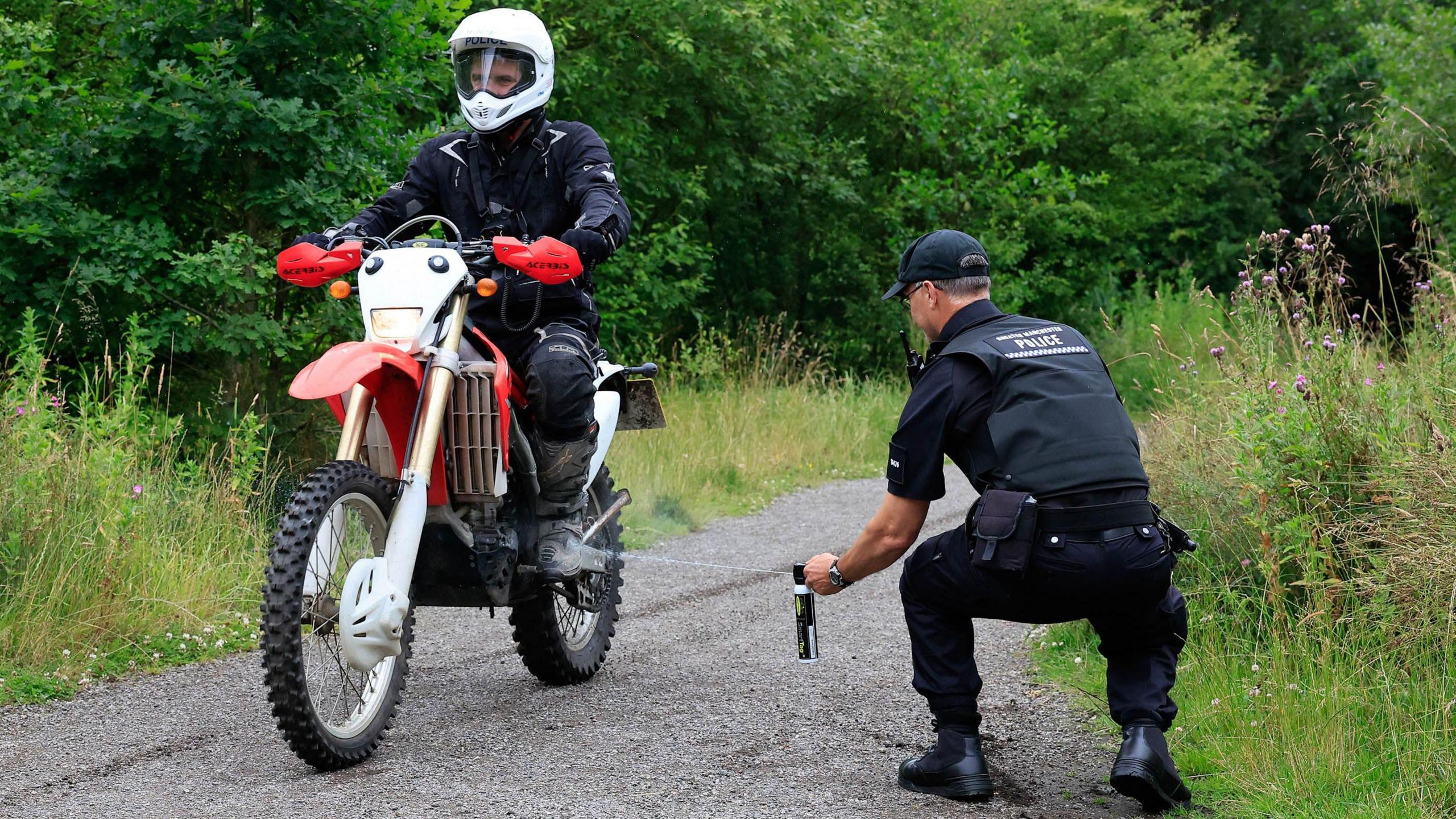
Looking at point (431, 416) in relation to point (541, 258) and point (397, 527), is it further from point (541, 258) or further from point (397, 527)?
point (541, 258)

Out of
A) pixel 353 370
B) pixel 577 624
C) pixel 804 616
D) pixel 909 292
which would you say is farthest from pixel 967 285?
pixel 577 624

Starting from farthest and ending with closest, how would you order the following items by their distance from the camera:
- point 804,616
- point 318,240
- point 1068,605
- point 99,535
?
point 99,535, point 318,240, point 804,616, point 1068,605

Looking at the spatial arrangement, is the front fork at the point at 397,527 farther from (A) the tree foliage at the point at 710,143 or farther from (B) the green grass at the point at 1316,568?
(A) the tree foliage at the point at 710,143

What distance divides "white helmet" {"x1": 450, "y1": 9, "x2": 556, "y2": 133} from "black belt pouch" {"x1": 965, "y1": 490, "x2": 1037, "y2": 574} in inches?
91.1

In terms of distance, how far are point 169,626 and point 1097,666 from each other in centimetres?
367

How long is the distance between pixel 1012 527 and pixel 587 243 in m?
1.80

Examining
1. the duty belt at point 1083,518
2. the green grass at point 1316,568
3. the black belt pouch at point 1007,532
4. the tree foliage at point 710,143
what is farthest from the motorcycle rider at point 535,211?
the tree foliage at point 710,143

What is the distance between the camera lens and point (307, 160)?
342 inches

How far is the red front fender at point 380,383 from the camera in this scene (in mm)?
4074

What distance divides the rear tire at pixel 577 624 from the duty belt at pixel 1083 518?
1.96 meters

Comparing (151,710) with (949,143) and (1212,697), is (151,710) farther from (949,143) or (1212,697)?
(949,143)

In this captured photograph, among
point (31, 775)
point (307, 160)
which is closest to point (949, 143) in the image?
point (307, 160)

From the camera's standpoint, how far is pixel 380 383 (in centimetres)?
440

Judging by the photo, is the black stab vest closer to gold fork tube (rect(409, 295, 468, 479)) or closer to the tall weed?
gold fork tube (rect(409, 295, 468, 479))
